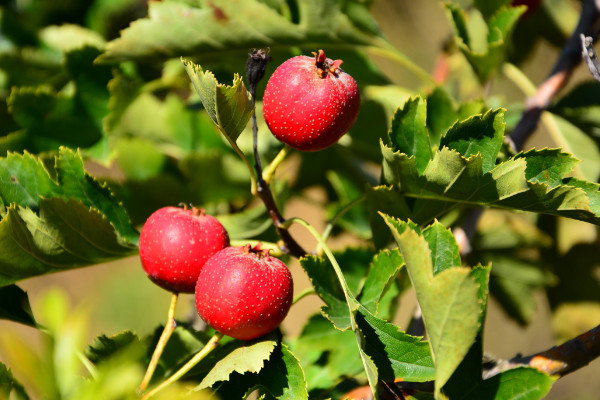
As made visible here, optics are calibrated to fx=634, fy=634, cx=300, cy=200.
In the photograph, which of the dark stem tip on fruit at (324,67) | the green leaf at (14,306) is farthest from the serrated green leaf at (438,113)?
the green leaf at (14,306)

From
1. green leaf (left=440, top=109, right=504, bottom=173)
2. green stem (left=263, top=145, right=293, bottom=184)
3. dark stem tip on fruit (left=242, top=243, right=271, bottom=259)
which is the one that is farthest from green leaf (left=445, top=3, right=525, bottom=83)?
dark stem tip on fruit (left=242, top=243, right=271, bottom=259)

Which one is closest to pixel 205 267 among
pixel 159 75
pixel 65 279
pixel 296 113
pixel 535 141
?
pixel 296 113

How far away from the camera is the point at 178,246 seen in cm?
78

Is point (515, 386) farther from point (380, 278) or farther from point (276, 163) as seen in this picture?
point (276, 163)

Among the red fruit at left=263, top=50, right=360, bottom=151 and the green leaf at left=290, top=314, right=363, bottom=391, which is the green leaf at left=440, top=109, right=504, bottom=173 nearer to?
the red fruit at left=263, top=50, right=360, bottom=151

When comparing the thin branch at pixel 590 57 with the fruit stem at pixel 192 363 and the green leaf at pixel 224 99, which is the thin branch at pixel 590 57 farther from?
the fruit stem at pixel 192 363

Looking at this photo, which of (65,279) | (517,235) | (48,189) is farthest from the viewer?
(65,279)

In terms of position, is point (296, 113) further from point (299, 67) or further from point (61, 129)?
point (61, 129)

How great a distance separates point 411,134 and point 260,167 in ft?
0.67

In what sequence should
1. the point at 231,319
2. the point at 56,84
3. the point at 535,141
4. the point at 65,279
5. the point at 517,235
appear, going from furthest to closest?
the point at 65,279 < the point at 535,141 < the point at 517,235 < the point at 56,84 < the point at 231,319

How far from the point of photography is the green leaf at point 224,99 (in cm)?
66

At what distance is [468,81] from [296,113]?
0.97 meters

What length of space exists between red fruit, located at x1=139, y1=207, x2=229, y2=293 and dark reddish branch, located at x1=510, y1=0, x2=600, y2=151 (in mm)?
604

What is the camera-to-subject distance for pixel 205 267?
75 centimetres
